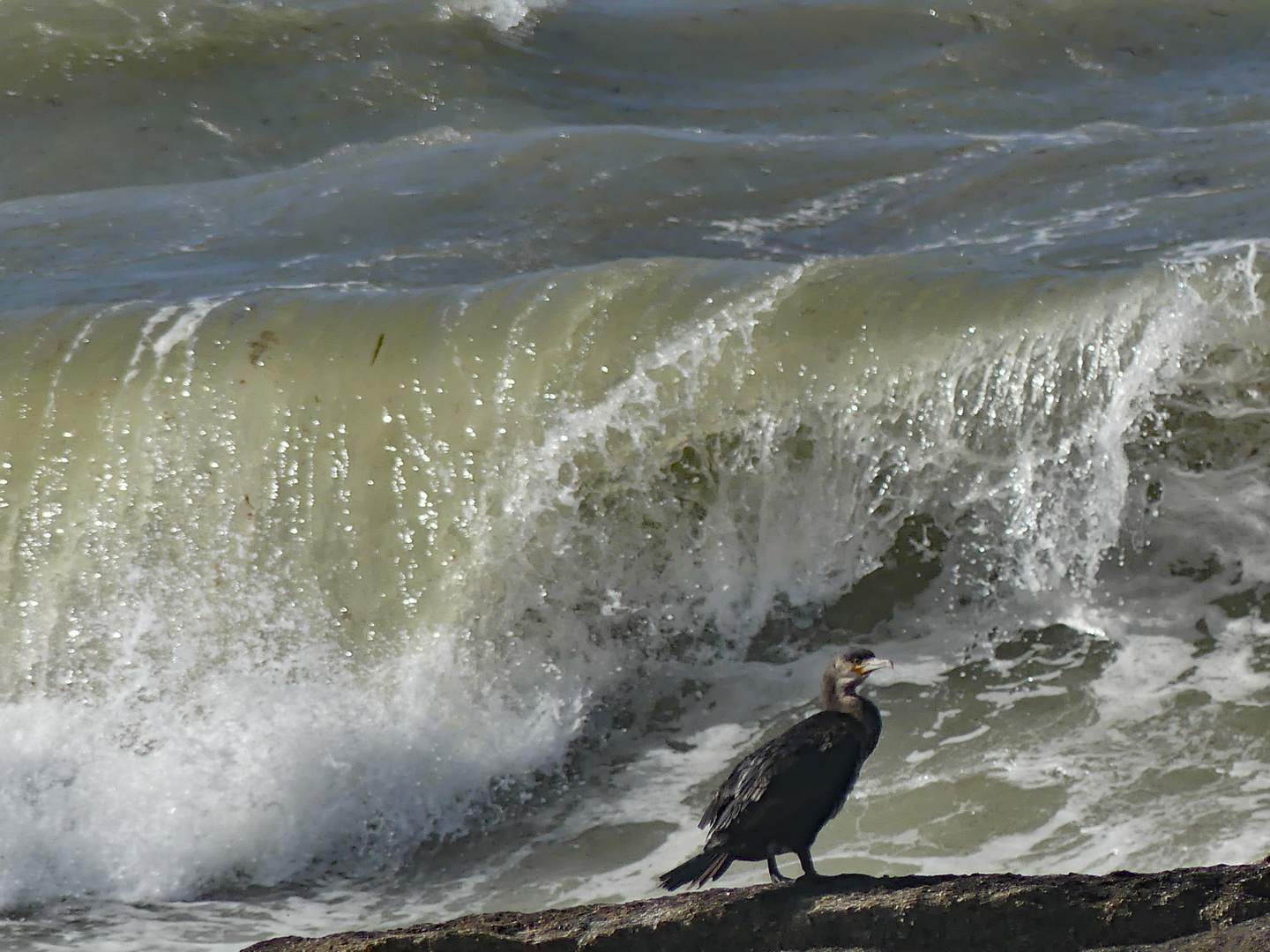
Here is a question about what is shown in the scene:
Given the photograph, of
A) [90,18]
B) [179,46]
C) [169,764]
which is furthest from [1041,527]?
[90,18]

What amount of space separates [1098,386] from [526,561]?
1.85 meters

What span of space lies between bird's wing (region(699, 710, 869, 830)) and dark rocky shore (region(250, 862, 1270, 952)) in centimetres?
20

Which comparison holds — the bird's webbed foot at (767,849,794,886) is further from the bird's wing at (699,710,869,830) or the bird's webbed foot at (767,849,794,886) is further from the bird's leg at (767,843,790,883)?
the bird's wing at (699,710,869,830)

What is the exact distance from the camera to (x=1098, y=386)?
483 cm

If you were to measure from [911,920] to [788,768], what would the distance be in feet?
1.39

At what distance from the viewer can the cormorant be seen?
2.76 metres

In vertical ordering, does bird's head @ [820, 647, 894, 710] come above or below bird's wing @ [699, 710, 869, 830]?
above

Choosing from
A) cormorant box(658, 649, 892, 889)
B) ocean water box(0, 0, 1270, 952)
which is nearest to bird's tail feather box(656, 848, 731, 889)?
cormorant box(658, 649, 892, 889)

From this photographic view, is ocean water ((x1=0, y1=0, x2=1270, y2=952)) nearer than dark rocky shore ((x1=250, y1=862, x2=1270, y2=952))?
No

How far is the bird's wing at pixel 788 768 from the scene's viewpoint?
9.08 feet

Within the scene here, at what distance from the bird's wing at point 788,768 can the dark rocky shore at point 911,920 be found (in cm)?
20

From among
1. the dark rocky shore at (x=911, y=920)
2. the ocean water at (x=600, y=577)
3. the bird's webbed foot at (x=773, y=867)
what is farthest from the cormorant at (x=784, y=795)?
the ocean water at (x=600, y=577)

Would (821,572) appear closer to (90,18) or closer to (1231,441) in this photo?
(1231,441)

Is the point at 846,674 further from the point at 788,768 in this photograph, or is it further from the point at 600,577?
the point at 600,577
